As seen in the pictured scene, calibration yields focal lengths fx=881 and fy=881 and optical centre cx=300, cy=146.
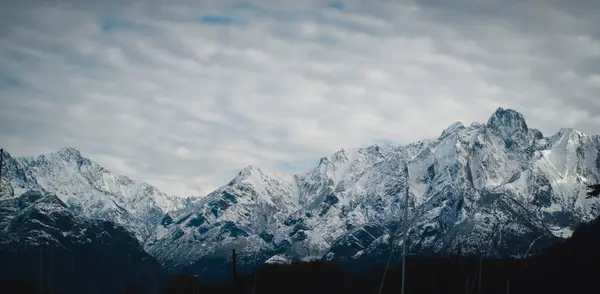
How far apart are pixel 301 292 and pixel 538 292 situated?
182 ft

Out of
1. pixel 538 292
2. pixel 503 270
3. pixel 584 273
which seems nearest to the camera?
pixel 584 273

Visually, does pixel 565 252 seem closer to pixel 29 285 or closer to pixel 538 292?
pixel 538 292

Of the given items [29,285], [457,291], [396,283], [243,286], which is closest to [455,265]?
[457,291]

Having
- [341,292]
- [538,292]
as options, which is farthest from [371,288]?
[538,292]

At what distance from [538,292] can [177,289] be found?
7997 centimetres

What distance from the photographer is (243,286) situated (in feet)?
590

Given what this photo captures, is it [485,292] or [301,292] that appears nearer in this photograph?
[485,292]

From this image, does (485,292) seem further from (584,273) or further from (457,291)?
(584,273)

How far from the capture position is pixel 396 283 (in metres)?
191

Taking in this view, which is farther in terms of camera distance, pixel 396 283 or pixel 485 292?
pixel 396 283

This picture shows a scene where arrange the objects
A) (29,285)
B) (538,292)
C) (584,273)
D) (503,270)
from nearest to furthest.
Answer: (584,273)
(538,292)
(29,285)
(503,270)

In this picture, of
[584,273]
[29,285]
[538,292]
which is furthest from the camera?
[29,285]

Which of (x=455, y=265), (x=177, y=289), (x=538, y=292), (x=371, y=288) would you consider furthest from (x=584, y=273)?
(x=177, y=289)

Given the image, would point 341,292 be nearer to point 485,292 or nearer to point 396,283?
point 396,283
